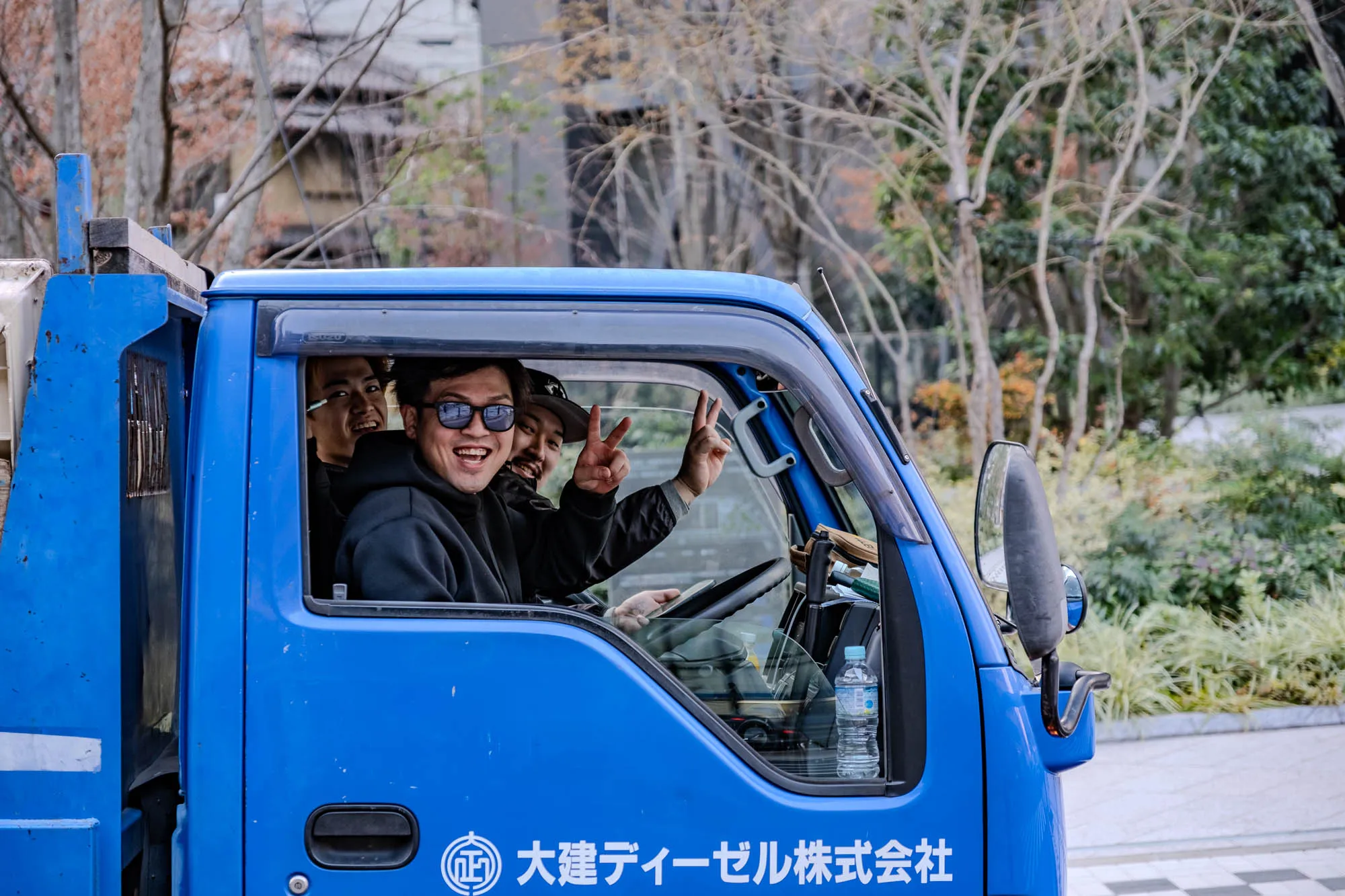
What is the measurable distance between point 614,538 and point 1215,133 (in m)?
10.2

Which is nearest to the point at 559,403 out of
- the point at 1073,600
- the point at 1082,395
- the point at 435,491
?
the point at 435,491

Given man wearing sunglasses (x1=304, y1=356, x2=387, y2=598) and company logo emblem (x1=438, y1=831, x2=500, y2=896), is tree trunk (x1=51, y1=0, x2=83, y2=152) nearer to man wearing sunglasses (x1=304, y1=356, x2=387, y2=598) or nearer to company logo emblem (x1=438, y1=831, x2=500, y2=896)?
man wearing sunglasses (x1=304, y1=356, x2=387, y2=598)

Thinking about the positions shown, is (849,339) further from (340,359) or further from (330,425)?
(330,425)

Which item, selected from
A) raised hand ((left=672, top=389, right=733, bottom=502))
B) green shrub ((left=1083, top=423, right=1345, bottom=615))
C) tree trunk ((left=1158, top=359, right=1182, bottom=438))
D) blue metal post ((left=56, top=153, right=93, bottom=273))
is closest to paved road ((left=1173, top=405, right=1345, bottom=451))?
tree trunk ((left=1158, top=359, right=1182, bottom=438))

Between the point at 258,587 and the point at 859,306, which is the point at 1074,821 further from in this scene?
the point at 859,306

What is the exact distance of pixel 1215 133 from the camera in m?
11.1

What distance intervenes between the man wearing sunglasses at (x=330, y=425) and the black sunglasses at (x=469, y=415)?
0.21 metres

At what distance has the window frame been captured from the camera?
6.51 ft

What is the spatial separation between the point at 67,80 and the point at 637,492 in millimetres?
3879

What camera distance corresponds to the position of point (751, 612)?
9.86 ft

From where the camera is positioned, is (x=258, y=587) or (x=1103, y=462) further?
(x=1103, y=462)

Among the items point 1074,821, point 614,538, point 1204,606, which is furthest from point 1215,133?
point 614,538

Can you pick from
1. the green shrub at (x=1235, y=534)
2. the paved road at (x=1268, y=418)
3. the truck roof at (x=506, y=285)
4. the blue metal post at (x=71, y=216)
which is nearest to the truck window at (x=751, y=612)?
the truck roof at (x=506, y=285)

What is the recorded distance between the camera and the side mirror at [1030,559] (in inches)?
76.2
